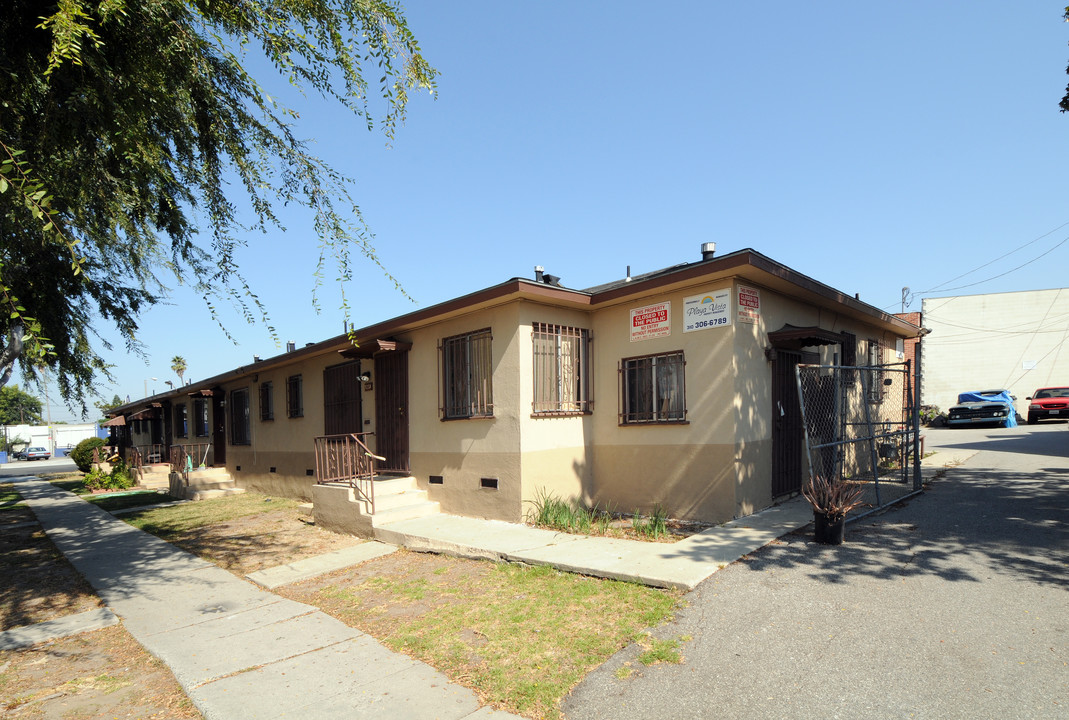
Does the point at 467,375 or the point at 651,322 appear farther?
the point at 467,375

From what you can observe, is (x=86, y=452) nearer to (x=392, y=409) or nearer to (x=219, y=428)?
(x=219, y=428)

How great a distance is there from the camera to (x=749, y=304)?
24.9 feet

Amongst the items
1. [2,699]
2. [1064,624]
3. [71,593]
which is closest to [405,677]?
[2,699]

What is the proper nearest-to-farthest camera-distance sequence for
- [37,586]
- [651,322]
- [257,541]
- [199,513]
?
[37,586], [651,322], [257,541], [199,513]

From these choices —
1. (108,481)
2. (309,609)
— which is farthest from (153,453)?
(309,609)

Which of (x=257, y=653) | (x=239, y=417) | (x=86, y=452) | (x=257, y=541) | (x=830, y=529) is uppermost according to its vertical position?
(x=239, y=417)

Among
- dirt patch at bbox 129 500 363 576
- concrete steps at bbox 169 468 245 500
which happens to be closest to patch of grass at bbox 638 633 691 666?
dirt patch at bbox 129 500 363 576

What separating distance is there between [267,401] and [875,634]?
14.2m

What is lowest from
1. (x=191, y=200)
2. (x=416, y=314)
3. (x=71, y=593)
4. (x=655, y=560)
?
(x=71, y=593)

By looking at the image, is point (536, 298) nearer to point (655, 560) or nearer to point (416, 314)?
point (416, 314)

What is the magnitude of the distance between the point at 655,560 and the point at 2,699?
509 centimetres

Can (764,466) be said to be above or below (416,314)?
below

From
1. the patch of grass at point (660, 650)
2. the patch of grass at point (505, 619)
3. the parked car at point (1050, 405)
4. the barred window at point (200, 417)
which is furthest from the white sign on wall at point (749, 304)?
the parked car at point (1050, 405)

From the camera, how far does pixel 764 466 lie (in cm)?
786
